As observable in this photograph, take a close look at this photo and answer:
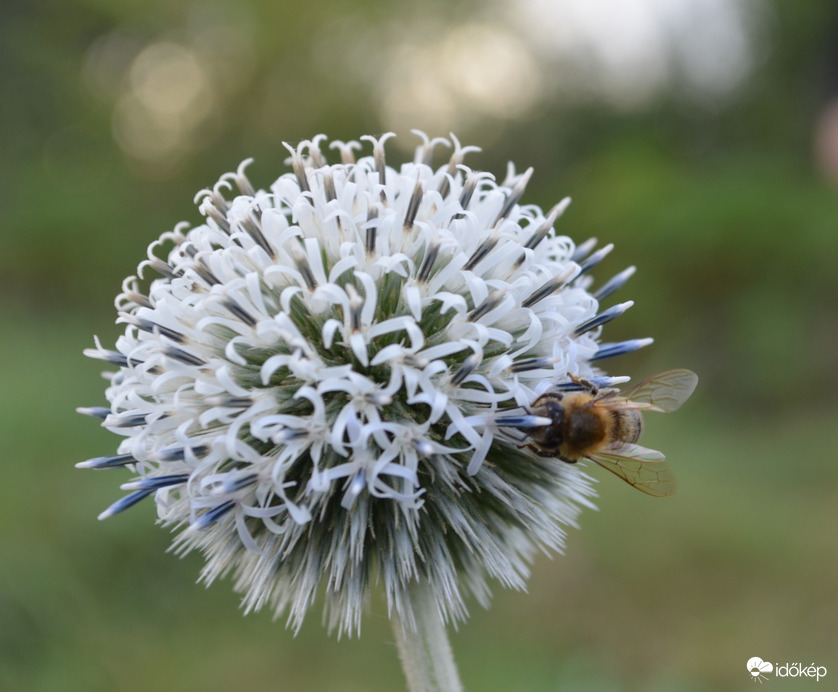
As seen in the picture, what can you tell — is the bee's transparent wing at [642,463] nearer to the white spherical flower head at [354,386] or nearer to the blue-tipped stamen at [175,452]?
the white spherical flower head at [354,386]

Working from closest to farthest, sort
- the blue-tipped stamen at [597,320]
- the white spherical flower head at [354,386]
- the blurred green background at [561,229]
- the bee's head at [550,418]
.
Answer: the white spherical flower head at [354,386] → the bee's head at [550,418] → the blue-tipped stamen at [597,320] → the blurred green background at [561,229]

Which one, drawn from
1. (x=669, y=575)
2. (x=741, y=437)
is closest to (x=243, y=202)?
(x=669, y=575)

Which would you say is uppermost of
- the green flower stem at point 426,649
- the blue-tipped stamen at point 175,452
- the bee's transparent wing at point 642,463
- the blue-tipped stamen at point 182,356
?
the blue-tipped stamen at point 182,356

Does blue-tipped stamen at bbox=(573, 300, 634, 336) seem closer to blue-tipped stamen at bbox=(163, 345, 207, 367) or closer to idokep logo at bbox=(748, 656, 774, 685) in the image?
blue-tipped stamen at bbox=(163, 345, 207, 367)

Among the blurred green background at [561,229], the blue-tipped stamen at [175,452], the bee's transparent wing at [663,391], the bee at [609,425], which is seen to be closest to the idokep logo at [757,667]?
the blurred green background at [561,229]

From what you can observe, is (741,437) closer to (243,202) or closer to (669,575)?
(669,575)

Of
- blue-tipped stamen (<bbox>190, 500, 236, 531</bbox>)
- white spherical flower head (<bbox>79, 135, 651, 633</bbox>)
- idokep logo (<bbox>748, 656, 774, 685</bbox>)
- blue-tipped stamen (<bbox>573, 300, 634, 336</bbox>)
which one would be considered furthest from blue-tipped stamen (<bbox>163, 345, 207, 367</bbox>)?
idokep logo (<bbox>748, 656, 774, 685</bbox>)
